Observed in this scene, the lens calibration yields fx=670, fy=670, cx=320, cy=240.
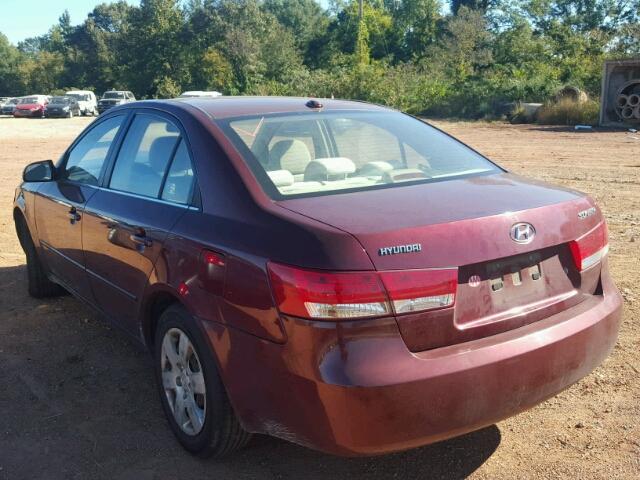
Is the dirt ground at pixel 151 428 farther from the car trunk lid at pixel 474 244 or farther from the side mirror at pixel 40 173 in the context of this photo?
the side mirror at pixel 40 173

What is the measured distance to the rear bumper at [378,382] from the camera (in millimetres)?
2402

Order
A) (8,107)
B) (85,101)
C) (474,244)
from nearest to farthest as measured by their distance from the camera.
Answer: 1. (474,244)
2. (85,101)
3. (8,107)

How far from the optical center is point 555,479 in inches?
→ 116

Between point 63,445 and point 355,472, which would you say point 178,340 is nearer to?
point 63,445

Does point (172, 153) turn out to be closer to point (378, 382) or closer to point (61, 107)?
point (378, 382)

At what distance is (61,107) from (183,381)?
47045mm

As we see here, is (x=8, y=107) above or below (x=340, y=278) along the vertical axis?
below

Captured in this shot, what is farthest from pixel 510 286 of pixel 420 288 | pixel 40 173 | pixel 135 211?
pixel 40 173

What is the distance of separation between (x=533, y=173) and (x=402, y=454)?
10186 mm

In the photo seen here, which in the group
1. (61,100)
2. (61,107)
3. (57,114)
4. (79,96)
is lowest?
(57,114)

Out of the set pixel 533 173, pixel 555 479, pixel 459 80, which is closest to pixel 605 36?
pixel 459 80

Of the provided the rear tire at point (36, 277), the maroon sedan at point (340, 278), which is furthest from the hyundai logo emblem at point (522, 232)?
the rear tire at point (36, 277)

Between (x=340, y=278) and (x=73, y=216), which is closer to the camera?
(x=340, y=278)

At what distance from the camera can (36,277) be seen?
5609 mm
